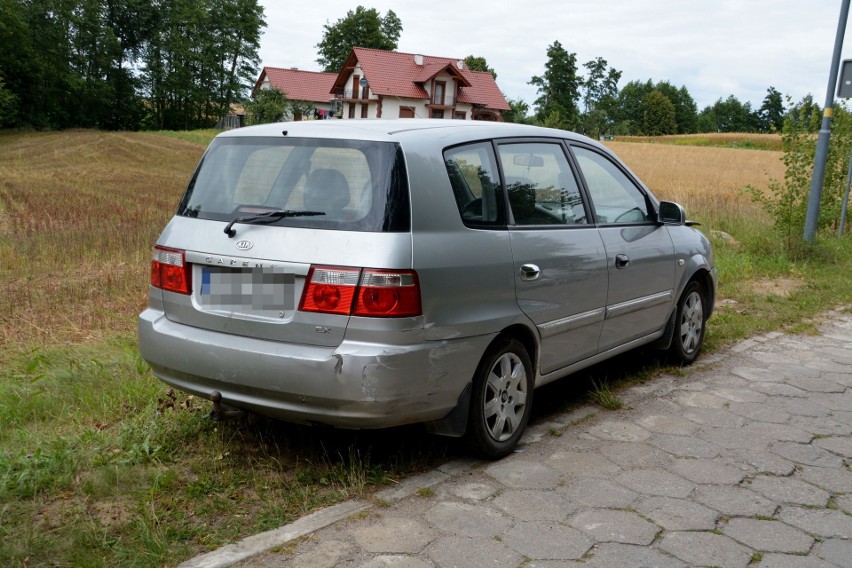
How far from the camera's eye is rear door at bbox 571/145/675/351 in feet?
16.7

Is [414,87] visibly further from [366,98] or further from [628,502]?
[628,502]

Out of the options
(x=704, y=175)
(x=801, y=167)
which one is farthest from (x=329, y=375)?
(x=704, y=175)

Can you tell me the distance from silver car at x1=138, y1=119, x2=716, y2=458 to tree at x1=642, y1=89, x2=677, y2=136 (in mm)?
131608

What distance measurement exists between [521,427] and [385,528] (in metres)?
1.24

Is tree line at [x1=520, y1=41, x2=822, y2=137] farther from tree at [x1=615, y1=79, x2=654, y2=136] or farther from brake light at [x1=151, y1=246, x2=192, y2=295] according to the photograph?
brake light at [x1=151, y1=246, x2=192, y2=295]

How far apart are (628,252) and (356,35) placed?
3645 inches

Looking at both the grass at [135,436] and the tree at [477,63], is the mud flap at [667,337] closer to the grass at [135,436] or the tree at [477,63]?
the grass at [135,436]

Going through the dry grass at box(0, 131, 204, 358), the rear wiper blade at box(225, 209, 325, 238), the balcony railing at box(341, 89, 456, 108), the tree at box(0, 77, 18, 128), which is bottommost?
the dry grass at box(0, 131, 204, 358)

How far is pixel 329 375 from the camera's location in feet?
11.3

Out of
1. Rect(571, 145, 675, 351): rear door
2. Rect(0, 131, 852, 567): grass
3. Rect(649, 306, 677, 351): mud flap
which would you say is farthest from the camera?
Rect(649, 306, 677, 351): mud flap

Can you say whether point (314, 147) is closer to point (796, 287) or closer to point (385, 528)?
point (385, 528)

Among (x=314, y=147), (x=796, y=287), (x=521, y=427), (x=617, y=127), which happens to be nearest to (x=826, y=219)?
(x=796, y=287)

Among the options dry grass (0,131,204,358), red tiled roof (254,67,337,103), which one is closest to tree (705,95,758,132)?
red tiled roof (254,67,337,103)

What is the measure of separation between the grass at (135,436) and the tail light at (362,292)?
857 millimetres
